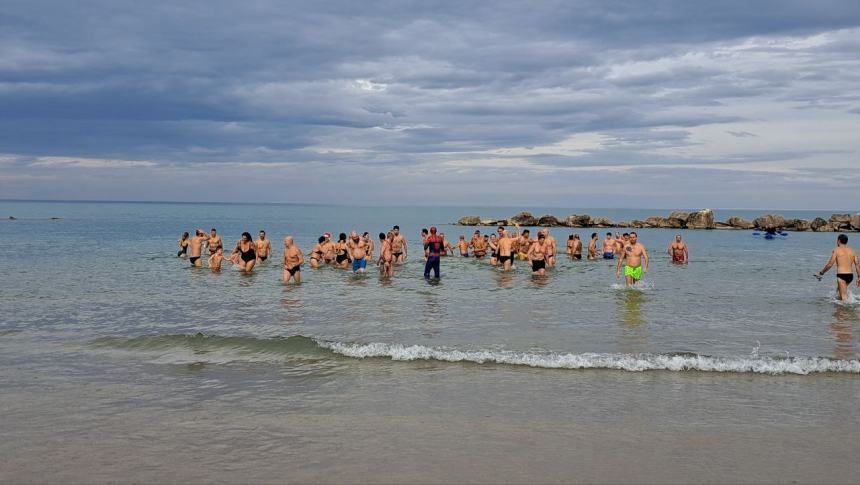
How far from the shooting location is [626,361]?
9164 mm

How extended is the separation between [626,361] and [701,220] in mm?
73046

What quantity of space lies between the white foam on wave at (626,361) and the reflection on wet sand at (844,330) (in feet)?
2.64

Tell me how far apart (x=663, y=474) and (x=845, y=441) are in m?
2.25

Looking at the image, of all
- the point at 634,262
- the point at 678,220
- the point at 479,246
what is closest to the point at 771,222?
the point at 678,220

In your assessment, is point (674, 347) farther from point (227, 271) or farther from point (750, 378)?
point (227, 271)

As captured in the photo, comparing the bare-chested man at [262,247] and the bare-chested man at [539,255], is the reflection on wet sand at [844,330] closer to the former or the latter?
the bare-chested man at [539,255]

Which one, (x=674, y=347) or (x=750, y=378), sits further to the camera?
(x=674, y=347)

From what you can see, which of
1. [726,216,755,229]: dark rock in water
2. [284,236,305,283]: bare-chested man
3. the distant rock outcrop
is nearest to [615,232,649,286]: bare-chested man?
[284,236,305,283]: bare-chested man

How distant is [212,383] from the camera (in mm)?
8188

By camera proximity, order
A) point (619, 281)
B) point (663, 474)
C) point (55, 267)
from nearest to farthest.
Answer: point (663, 474) < point (619, 281) < point (55, 267)

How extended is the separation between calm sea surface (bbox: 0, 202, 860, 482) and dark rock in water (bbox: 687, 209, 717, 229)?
6276 centimetres

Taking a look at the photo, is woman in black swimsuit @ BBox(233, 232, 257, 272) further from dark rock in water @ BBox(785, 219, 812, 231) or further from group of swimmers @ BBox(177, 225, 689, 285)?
dark rock in water @ BBox(785, 219, 812, 231)

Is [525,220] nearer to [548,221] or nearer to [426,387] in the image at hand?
[548,221]

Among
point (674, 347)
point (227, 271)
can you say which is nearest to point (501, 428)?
point (674, 347)
